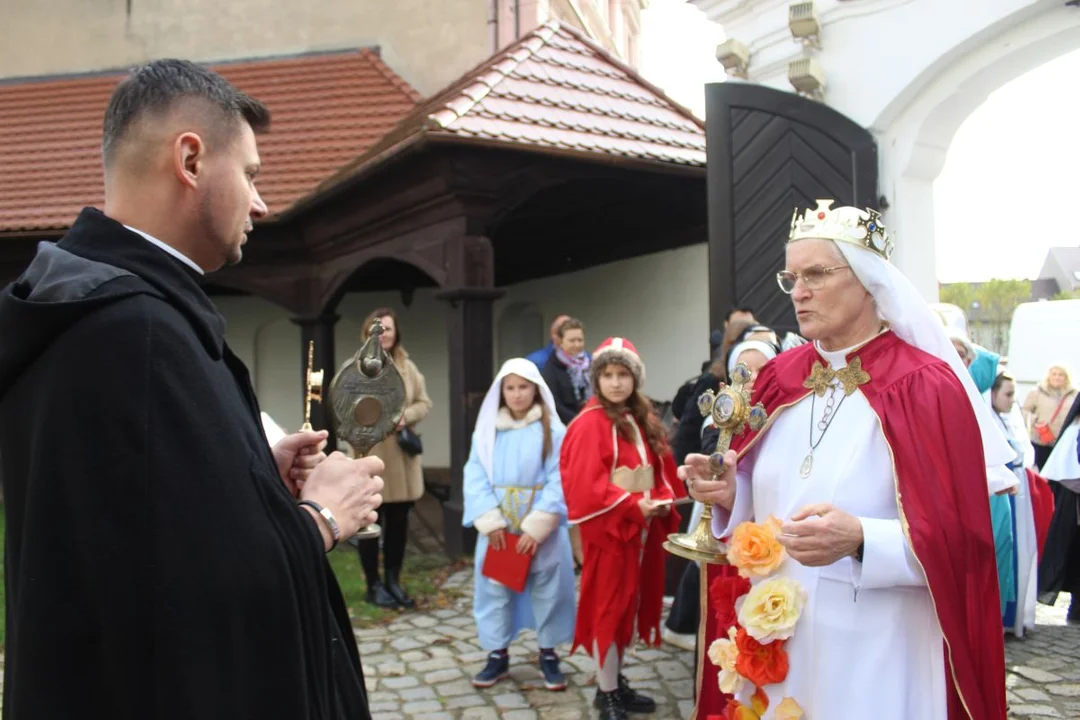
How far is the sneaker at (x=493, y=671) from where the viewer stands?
4641 mm

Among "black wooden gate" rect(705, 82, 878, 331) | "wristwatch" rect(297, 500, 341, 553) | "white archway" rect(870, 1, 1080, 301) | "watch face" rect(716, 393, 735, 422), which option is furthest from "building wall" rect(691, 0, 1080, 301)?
"wristwatch" rect(297, 500, 341, 553)

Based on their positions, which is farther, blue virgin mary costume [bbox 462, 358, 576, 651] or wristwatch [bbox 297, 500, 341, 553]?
blue virgin mary costume [bbox 462, 358, 576, 651]

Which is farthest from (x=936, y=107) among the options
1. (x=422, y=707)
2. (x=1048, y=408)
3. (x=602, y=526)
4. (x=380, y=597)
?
(x=1048, y=408)

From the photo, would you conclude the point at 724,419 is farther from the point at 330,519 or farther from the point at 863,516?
the point at 330,519

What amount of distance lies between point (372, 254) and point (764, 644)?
724 centimetres

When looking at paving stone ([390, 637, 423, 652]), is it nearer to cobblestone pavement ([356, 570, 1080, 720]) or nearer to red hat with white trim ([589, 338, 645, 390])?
cobblestone pavement ([356, 570, 1080, 720])

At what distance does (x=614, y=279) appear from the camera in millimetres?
12086

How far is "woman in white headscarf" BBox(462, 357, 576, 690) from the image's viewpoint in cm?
457

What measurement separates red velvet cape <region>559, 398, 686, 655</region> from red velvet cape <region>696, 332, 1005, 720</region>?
2.02 m

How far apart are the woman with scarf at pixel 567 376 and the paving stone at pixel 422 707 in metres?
2.75

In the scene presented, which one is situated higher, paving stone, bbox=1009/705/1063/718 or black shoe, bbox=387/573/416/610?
black shoe, bbox=387/573/416/610

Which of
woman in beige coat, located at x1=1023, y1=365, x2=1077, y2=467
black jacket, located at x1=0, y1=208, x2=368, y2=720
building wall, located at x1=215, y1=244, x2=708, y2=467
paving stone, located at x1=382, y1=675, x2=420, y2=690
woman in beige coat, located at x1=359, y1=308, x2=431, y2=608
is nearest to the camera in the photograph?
black jacket, located at x1=0, y1=208, x2=368, y2=720

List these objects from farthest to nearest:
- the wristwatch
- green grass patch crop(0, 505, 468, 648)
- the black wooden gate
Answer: green grass patch crop(0, 505, 468, 648)
the black wooden gate
the wristwatch

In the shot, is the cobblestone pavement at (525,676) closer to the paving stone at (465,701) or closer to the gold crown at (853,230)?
the paving stone at (465,701)
